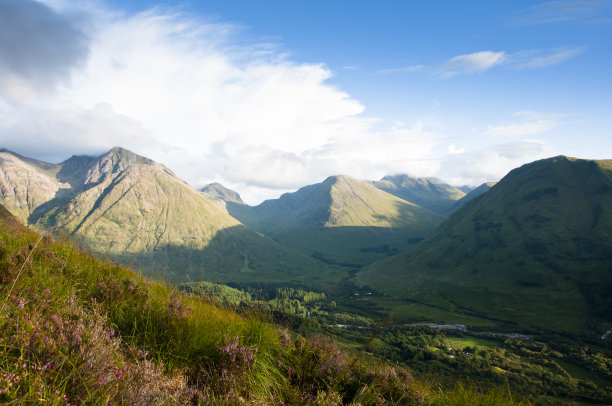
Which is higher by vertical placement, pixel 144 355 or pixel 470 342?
pixel 144 355

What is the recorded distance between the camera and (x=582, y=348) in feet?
410

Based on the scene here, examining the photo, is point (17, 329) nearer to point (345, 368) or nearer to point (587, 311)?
point (345, 368)

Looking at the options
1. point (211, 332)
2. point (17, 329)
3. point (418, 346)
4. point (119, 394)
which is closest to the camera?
point (119, 394)

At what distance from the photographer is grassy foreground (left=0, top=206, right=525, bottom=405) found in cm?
318

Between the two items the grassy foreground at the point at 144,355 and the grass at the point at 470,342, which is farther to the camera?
the grass at the point at 470,342

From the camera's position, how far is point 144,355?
431 cm

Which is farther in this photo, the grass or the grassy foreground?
the grass

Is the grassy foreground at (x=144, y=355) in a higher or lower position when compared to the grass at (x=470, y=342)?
higher

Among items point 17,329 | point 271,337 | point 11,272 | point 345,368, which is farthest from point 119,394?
point 11,272

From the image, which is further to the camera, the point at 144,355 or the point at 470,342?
the point at 470,342

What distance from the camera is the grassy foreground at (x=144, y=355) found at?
10.4 feet

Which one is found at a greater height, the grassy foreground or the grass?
the grassy foreground

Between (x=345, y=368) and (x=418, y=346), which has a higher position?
(x=345, y=368)

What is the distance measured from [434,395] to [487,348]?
15416 centimetres
